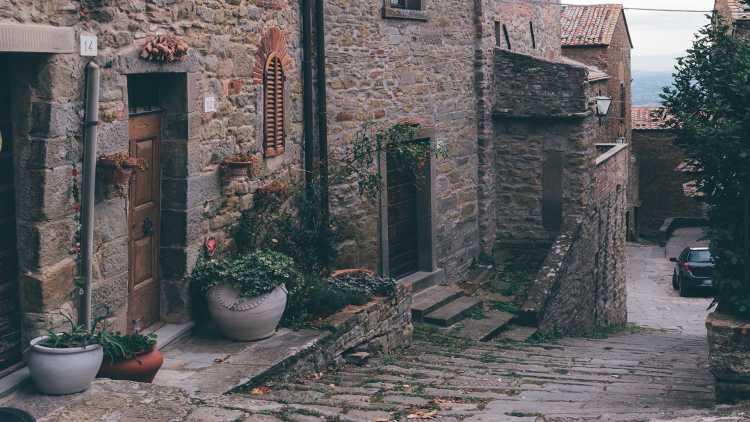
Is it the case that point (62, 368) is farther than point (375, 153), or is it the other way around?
point (375, 153)

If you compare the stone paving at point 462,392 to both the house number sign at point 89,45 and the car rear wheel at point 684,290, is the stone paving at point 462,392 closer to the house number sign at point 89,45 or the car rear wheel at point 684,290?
the house number sign at point 89,45

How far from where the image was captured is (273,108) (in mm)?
8836

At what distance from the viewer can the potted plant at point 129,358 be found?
581 centimetres

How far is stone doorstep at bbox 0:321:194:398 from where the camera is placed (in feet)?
18.1

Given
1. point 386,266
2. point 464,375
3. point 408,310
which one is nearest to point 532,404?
point 464,375

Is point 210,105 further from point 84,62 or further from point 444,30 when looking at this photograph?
point 444,30

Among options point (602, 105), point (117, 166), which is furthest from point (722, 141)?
point (602, 105)

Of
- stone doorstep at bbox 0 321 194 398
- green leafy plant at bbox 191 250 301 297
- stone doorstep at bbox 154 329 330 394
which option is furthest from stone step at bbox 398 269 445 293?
stone doorstep at bbox 0 321 194 398

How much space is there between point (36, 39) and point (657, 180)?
1260 inches

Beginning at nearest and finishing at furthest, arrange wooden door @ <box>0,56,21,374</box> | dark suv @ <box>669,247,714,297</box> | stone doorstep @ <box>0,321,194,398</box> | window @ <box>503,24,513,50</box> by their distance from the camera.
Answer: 1. stone doorstep @ <box>0,321,194,398</box>
2. wooden door @ <box>0,56,21,374</box>
3. window @ <box>503,24,513,50</box>
4. dark suv @ <box>669,247,714,297</box>

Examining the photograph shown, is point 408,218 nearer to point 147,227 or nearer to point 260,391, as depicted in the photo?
point 147,227

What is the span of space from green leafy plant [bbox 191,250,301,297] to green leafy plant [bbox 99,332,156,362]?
1320 mm

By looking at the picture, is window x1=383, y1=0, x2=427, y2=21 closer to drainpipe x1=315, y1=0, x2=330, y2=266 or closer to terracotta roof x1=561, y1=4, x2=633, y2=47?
drainpipe x1=315, y1=0, x2=330, y2=266

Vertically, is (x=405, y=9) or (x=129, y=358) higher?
(x=405, y=9)
